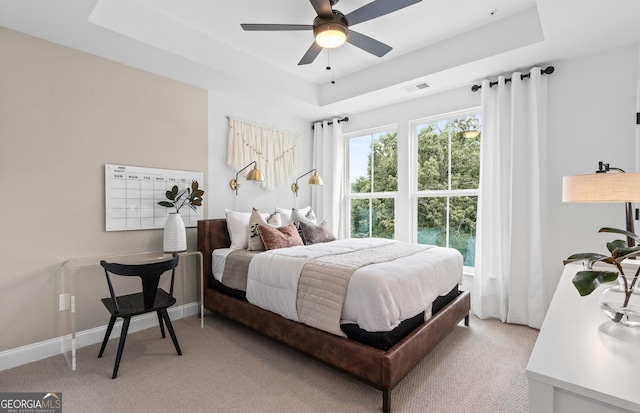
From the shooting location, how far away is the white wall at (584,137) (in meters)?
2.70

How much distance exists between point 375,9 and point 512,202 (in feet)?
7.68

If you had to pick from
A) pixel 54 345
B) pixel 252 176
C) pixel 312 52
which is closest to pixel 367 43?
pixel 312 52

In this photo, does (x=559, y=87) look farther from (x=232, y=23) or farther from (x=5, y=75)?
(x=5, y=75)

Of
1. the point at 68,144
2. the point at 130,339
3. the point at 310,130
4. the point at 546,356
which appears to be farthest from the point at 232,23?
the point at 546,356

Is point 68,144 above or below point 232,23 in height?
below

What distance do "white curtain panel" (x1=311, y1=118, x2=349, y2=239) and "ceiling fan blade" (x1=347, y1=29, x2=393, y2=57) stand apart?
229cm

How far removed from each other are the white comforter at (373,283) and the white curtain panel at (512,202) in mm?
659

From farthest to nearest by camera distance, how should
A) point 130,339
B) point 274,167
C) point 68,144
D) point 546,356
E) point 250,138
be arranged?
point 274,167 < point 250,138 < point 130,339 < point 68,144 < point 546,356

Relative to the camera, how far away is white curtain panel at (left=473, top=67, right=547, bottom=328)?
3025 mm

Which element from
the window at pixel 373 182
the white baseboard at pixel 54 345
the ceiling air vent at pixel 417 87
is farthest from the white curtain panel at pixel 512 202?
the white baseboard at pixel 54 345

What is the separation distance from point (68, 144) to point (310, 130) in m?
3.27

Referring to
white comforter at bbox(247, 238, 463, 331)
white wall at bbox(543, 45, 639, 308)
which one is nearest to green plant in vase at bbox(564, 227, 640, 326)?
white comforter at bbox(247, 238, 463, 331)

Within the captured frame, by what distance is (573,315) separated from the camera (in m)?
1.24

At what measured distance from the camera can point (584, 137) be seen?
2881 millimetres
